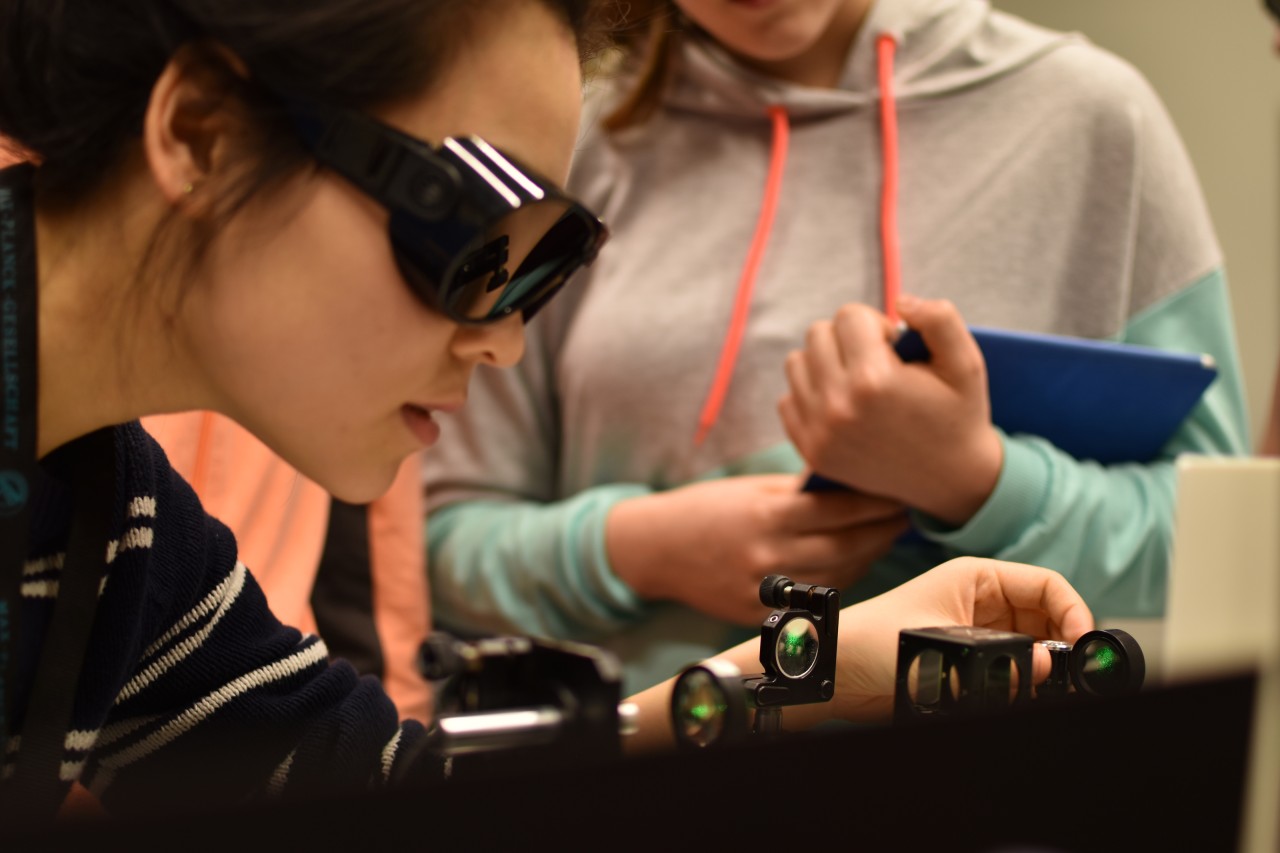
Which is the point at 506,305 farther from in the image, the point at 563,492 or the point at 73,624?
the point at 563,492

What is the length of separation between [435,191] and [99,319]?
0.18 m

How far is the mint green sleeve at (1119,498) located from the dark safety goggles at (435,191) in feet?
0.88

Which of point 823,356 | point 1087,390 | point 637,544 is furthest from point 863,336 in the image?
point 637,544

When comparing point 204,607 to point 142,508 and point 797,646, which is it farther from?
point 797,646

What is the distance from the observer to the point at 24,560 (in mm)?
552

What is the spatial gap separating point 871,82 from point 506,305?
559 mm

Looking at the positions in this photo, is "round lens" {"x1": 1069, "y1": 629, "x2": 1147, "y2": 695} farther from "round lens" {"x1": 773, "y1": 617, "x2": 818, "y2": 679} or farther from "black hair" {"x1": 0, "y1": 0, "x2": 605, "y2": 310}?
"black hair" {"x1": 0, "y1": 0, "x2": 605, "y2": 310}

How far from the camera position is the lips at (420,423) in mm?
642

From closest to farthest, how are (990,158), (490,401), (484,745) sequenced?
1. (484,745)
2. (990,158)
3. (490,401)

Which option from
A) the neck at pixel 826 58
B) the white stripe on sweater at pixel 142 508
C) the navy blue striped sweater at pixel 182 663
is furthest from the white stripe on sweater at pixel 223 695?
the neck at pixel 826 58

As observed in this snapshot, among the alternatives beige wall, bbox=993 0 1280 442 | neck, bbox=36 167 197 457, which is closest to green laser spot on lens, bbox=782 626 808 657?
neck, bbox=36 167 197 457

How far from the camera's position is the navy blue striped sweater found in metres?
0.60

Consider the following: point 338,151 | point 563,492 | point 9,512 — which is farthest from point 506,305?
point 563,492

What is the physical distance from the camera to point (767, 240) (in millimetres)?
1052
